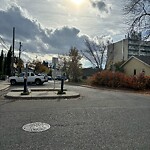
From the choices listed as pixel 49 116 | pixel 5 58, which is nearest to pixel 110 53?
pixel 5 58

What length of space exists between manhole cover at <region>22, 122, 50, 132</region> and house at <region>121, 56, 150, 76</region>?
42.5 meters

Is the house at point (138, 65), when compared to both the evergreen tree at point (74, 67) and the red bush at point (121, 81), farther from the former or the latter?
the red bush at point (121, 81)

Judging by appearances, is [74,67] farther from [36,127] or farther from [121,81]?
[36,127]

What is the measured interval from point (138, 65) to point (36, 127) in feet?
150

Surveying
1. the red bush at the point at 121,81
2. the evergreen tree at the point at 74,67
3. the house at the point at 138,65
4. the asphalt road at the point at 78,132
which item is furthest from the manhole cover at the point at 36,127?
the evergreen tree at the point at 74,67

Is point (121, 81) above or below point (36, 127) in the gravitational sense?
above

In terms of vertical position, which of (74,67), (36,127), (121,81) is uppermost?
(74,67)

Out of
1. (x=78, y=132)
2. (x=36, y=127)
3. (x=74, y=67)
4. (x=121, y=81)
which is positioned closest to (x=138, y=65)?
(x=74, y=67)

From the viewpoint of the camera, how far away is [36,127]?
329 inches

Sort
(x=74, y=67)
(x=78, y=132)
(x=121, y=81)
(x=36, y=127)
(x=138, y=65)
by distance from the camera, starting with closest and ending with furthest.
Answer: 1. (x=78, y=132)
2. (x=36, y=127)
3. (x=121, y=81)
4. (x=138, y=65)
5. (x=74, y=67)

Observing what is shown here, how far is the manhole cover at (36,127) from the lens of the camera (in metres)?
8.05

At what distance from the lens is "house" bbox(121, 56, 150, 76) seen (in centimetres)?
5012

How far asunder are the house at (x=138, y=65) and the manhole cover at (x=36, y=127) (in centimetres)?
4245

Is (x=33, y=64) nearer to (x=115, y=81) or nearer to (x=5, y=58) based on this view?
(x=5, y=58)
